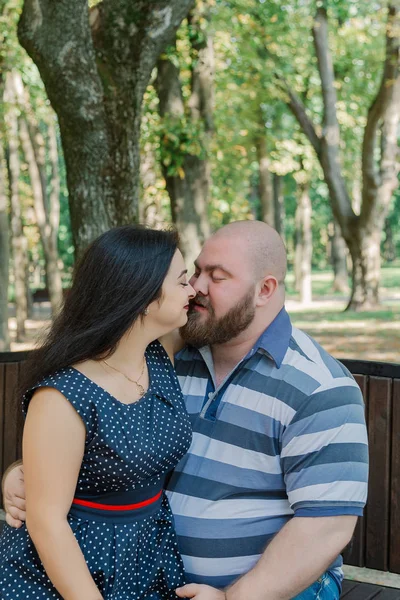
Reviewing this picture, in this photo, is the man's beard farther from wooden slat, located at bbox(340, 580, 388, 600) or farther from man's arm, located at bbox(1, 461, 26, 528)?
wooden slat, located at bbox(340, 580, 388, 600)

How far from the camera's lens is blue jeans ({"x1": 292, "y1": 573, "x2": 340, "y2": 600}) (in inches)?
104

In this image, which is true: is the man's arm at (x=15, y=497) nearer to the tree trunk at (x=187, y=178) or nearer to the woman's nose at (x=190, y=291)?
the woman's nose at (x=190, y=291)

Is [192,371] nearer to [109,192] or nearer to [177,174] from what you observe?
[109,192]

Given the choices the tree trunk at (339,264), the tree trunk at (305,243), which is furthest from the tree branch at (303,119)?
→ the tree trunk at (339,264)

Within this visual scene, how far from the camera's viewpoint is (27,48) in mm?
5219

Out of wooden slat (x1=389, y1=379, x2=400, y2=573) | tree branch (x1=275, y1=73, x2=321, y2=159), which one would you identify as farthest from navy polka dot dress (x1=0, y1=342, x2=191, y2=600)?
tree branch (x1=275, y1=73, x2=321, y2=159)

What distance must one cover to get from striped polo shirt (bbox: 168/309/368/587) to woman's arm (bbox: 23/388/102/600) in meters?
0.52

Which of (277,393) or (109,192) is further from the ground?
(109,192)

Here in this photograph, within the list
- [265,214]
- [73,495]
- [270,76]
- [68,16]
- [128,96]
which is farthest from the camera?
[265,214]

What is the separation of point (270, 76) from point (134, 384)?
632 inches

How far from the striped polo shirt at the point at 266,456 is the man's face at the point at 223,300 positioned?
0.11m

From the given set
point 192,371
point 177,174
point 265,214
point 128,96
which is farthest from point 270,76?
point 192,371

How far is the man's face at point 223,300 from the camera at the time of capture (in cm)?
278

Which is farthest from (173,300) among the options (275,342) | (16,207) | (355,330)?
(16,207)
